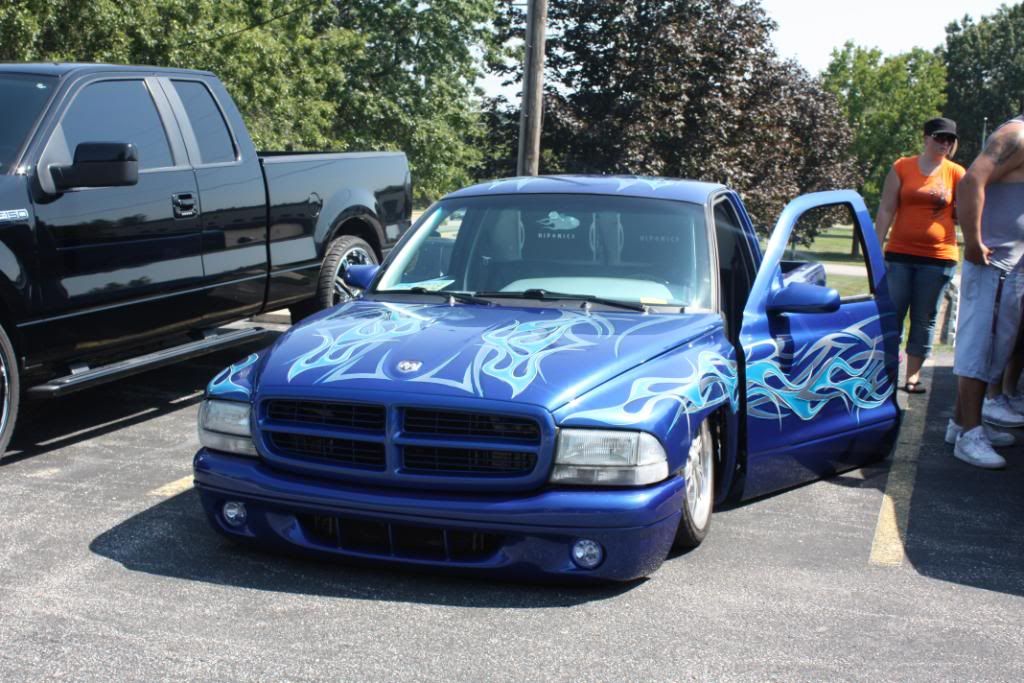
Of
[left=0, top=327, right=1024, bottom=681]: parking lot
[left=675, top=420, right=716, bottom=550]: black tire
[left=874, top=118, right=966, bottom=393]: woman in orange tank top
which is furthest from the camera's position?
[left=874, top=118, right=966, bottom=393]: woman in orange tank top

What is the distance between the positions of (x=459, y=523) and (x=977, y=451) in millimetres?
3587

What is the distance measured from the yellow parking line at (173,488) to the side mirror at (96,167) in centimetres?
163

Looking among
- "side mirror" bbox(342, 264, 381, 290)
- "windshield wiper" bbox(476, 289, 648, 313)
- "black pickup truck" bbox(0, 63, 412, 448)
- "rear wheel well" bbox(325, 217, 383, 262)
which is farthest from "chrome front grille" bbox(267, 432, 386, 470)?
"rear wheel well" bbox(325, 217, 383, 262)

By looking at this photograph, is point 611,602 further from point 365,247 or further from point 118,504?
point 365,247

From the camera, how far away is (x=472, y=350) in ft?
14.9

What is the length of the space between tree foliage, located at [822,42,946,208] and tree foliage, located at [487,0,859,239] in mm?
36180

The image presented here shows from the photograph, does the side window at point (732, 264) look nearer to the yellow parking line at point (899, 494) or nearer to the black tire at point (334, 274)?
the yellow parking line at point (899, 494)

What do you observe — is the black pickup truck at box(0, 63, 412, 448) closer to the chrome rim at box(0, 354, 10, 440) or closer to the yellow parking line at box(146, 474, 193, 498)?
the chrome rim at box(0, 354, 10, 440)

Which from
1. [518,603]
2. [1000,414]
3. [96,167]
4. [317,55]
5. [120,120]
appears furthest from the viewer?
[317,55]

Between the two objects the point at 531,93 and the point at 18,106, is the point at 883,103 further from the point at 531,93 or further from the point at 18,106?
the point at 18,106

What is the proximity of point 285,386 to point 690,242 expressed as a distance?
205cm

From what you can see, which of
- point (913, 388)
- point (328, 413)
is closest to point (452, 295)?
point (328, 413)

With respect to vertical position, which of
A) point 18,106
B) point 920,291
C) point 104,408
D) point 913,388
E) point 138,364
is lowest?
point 104,408

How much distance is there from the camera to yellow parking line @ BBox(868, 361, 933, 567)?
4.99 m
